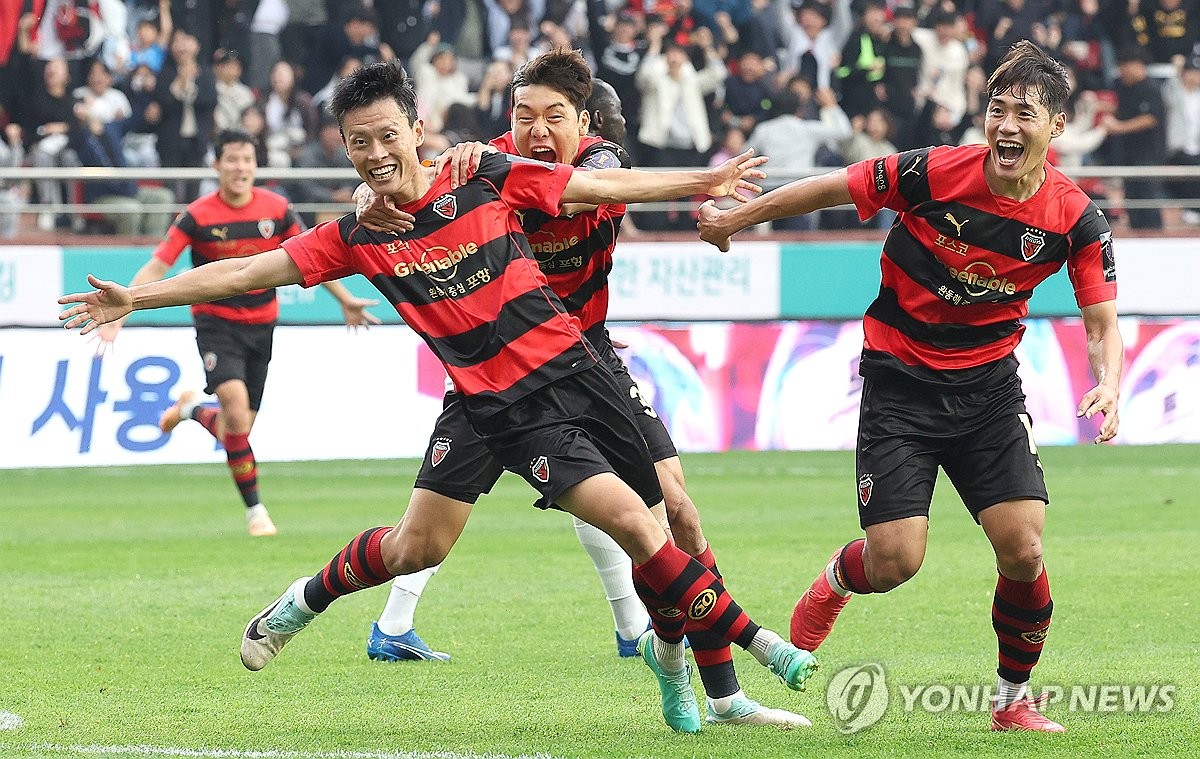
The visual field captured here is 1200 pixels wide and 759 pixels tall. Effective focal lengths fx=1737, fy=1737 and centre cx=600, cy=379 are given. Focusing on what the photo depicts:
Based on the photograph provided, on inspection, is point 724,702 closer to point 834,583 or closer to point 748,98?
point 834,583

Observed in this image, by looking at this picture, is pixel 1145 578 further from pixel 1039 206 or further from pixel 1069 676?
pixel 1039 206

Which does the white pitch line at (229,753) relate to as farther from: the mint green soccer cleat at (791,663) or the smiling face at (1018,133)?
the smiling face at (1018,133)

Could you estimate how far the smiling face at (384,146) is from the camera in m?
5.71

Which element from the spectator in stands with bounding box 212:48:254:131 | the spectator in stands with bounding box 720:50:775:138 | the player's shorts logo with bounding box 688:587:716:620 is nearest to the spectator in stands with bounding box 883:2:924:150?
the spectator in stands with bounding box 720:50:775:138

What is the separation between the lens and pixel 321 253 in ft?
19.1

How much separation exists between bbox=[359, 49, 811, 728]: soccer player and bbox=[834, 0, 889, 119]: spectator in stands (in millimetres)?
11905

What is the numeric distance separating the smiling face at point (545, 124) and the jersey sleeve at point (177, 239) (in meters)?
5.44

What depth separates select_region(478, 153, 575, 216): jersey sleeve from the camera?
5879 mm

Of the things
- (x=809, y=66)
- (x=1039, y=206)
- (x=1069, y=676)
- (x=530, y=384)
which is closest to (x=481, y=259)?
(x=530, y=384)

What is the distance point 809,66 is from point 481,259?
1407 centimetres

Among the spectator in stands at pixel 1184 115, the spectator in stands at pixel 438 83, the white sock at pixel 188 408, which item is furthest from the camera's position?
the spectator in stands at pixel 1184 115

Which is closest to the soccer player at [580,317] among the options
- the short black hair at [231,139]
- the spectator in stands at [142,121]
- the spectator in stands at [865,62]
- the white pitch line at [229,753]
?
the white pitch line at [229,753]

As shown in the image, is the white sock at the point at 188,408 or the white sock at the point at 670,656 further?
the white sock at the point at 188,408

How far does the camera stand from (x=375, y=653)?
7305 mm
